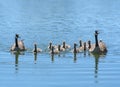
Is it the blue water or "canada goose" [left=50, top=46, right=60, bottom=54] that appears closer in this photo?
the blue water

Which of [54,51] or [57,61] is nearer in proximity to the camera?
[57,61]

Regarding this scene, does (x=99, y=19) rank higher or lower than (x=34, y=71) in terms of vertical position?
higher

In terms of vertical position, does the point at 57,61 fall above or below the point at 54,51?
below

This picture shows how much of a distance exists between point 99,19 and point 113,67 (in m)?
33.3

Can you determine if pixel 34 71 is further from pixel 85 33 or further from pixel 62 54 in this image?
pixel 85 33

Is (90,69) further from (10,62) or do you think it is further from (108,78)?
(10,62)

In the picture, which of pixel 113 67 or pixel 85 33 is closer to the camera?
pixel 113 67

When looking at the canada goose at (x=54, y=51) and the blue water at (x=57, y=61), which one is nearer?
the blue water at (x=57, y=61)

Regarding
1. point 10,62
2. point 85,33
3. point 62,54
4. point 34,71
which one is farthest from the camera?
point 85,33

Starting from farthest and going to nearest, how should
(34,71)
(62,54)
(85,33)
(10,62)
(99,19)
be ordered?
1. (99,19)
2. (85,33)
3. (62,54)
4. (10,62)
5. (34,71)

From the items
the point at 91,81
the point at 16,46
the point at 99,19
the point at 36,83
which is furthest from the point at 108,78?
the point at 99,19

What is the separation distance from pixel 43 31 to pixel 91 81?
23.1 metres

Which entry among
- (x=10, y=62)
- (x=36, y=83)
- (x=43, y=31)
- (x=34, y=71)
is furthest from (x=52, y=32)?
(x=36, y=83)

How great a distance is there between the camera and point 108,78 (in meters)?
30.0
